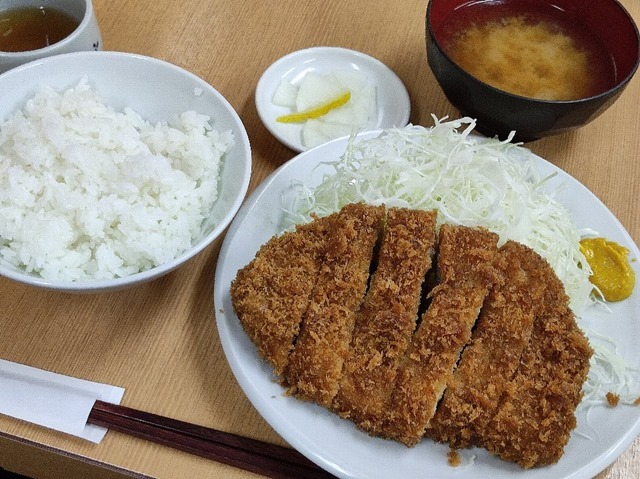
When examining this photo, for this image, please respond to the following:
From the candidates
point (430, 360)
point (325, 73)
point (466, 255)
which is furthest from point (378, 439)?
point (325, 73)

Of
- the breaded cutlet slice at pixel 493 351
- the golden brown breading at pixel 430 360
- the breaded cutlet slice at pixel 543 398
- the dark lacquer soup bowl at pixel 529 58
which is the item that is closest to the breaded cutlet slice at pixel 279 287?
the golden brown breading at pixel 430 360

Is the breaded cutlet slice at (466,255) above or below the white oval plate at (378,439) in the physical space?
above

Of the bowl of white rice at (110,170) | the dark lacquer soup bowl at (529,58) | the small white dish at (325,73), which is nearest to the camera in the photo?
the bowl of white rice at (110,170)

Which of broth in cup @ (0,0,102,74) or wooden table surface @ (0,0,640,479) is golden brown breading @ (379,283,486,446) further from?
broth in cup @ (0,0,102,74)

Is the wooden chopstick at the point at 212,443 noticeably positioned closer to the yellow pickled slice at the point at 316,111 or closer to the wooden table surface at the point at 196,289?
the wooden table surface at the point at 196,289

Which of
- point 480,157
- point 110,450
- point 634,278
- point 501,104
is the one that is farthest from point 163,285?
point 634,278

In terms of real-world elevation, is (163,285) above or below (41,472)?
above

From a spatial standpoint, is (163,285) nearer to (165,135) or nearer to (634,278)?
(165,135)

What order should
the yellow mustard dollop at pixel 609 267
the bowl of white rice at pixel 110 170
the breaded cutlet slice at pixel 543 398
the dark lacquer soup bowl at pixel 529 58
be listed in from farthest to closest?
the dark lacquer soup bowl at pixel 529 58
the yellow mustard dollop at pixel 609 267
the bowl of white rice at pixel 110 170
the breaded cutlet slice at pixel 543 398
